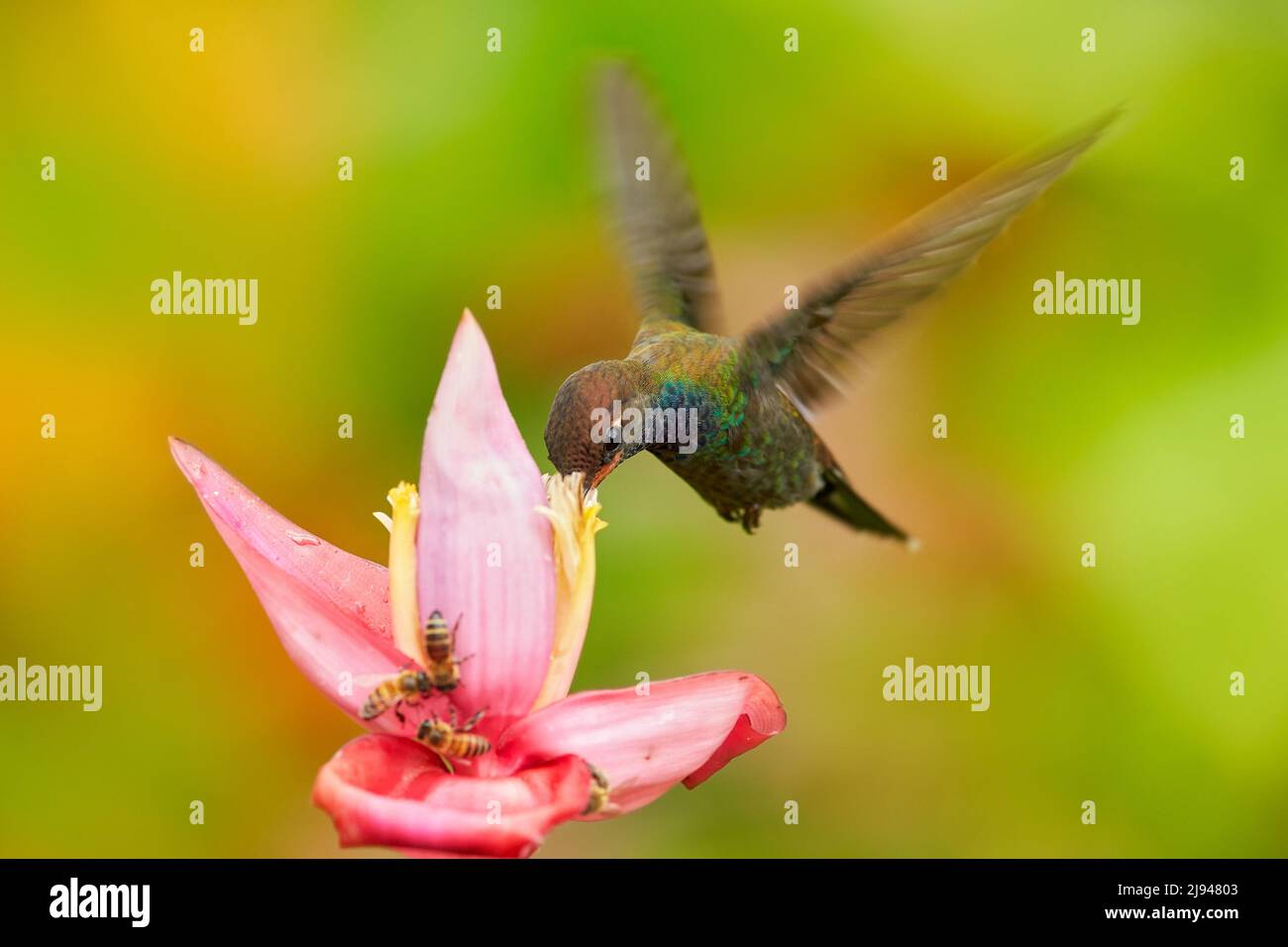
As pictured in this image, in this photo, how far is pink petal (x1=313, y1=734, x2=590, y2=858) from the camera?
737 millimetres

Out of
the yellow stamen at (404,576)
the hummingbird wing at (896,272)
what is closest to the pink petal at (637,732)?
the yellow stamen at (404,576)

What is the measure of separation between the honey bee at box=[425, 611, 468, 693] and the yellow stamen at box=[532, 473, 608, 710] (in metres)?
0.10

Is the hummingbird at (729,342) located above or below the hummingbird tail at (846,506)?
above

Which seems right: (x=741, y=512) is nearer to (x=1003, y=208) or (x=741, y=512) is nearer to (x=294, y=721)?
(x=1003, y=208)

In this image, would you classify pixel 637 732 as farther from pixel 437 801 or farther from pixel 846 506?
pixel 846 506

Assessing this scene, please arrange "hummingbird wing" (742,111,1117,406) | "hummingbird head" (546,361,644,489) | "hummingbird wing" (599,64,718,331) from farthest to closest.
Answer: "hummingbird wing" (599,64,718,331) → "hummingbird wing" (742,111,1117,406) → "hummingbird head" (546,361,644,489)

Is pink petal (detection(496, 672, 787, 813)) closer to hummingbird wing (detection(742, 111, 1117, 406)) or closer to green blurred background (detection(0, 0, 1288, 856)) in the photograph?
hummingbird wing (detection(742, 111, 1117, 406))

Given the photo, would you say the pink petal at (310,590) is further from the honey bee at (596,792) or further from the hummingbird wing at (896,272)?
the hummingbird wing at (896,272)

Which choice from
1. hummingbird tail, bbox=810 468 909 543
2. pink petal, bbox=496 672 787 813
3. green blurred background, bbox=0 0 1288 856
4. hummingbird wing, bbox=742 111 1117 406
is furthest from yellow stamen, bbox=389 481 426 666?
green blurred background, bbox=0 0 1288 856

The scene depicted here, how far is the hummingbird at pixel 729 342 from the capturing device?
1.03 m

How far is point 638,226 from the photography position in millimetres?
1521

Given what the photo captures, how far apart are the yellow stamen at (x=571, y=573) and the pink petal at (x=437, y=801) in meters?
0.09

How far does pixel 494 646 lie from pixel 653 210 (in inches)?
31.9

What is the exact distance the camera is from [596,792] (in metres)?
0.82
